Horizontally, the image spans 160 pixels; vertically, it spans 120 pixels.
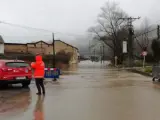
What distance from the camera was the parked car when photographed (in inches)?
630

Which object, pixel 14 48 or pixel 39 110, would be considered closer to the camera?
pixel 39 110

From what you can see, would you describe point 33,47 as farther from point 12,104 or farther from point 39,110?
point 39,110

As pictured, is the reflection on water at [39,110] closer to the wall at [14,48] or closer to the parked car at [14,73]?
the parked car at [14,73]

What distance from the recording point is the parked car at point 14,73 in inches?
630

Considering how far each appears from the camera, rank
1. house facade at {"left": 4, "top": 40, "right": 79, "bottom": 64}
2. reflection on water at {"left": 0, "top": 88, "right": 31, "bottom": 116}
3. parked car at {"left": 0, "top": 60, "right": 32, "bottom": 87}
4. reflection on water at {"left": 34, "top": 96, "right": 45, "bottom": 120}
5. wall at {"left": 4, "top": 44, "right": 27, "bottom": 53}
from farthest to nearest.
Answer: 1. house facade at {"left": 4, "top": 40, "right": 79, "bottom": 64}
2. wall at {"left": 4, "top": 44, "right": 27, "bottom": 53}
3. parked car at {"left": 0, "top": 60, "right": 32, "bottom": 87}
4. reflection on water at {"left": 0, "top": 88, "right": 31, "bottom": 116}
5. reflection on water at {"left": 34, "top": 96, "right": 45, "bottom": 120}

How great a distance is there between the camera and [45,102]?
11570 mm

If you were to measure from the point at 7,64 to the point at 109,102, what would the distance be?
705 centimetres

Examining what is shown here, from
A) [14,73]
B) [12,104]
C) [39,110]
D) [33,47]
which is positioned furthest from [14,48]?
[39,110]

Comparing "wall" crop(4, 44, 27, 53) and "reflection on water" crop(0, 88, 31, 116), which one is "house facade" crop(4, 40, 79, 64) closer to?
"wall" crop(4, 44, 27, 53)

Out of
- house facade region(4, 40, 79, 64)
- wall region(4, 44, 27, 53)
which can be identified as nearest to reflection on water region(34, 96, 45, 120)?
house facade region(4, 40, 79, 64)

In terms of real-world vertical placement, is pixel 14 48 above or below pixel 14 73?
above

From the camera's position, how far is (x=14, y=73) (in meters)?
16.2

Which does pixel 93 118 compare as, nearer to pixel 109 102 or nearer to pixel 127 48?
pixel 109 102

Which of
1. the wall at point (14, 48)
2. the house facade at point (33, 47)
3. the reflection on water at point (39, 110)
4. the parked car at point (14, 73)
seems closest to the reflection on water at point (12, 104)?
the reflection on water at point (39, 110)
